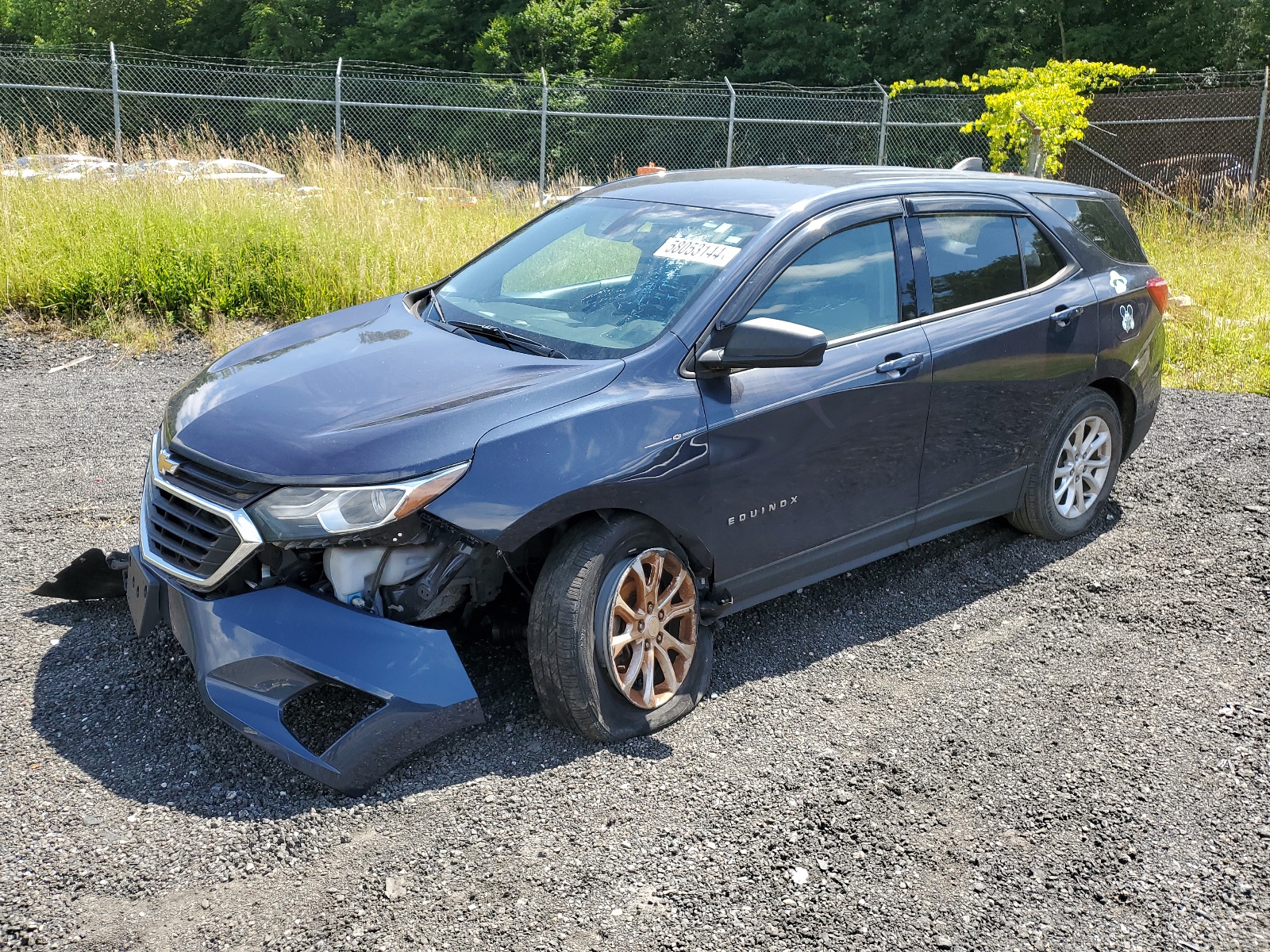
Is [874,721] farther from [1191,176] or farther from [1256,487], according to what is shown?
[1191,176]

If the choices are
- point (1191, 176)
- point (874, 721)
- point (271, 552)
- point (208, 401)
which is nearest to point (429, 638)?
point (271, 552)

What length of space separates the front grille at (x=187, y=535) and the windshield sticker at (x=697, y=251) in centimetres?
182

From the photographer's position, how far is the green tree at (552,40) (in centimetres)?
3284

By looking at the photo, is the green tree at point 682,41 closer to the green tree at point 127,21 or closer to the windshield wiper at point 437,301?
the green tree at point 127,21

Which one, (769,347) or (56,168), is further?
(56,168)

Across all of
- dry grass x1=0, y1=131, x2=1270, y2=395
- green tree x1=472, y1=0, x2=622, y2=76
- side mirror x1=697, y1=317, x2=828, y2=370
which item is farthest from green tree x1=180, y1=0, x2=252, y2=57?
side mirror x1=697, y1=317, x2=828, y2=370

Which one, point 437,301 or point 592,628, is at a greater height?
point 437,301

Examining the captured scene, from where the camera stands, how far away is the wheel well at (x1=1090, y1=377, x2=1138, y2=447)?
16.8ft

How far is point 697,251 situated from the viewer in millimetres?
3883

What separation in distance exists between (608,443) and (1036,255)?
256 cm

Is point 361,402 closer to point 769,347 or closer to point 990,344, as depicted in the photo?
point 769,347

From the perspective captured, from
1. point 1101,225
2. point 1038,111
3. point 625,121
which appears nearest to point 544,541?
point 1101,225

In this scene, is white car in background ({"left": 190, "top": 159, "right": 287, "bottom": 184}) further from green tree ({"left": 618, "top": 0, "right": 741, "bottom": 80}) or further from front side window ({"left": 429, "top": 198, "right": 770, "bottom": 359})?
green tree ({"left": 618, "top": 0, "right": 741, "bottom": 80})

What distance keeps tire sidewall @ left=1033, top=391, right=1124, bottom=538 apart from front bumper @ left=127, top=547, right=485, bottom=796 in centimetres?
302
